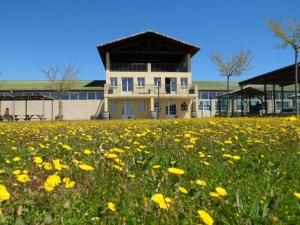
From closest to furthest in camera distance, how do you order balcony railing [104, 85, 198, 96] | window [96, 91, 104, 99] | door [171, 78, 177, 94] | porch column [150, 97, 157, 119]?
porch column [150, 97, 157, 119]
balcony railing [104, 85, 198, 96]
door [171, 78, 177, 94]
window [96, 91, 104, 99]

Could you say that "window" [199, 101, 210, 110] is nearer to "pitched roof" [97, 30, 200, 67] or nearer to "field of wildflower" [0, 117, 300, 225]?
Result: "pitched roof" [97, 30, 200, 67]

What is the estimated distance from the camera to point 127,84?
35.7 metres

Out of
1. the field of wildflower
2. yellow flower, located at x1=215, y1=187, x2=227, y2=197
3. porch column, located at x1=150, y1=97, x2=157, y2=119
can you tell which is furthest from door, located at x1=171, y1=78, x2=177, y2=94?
yellow flower, located at x1=215, y1=187, x2=227, y2=197

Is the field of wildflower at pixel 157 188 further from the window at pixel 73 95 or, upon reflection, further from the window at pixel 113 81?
the window at pixel 73 95

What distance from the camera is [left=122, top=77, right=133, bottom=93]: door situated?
35.5 meters

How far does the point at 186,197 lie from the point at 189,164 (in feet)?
4.28

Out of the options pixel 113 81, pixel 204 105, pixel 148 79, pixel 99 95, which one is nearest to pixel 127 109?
pixel 113 81

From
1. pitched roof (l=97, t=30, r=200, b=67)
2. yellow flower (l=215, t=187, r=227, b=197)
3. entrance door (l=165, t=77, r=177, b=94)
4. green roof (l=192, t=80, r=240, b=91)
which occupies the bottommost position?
yellow flower (l=215, t=187, r=227, b=197)

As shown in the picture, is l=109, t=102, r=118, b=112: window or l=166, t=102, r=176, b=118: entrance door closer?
l=109, t=102, r=118, b=112: window

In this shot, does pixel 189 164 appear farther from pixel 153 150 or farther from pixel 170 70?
pixel 170 70

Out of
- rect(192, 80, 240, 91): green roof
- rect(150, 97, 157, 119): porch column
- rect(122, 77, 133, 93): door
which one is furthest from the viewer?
rect(192, 80, 240, 91): green roof

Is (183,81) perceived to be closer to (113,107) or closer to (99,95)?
(113,107)

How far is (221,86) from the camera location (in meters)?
46.6

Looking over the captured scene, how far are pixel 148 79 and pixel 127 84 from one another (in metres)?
2.49
